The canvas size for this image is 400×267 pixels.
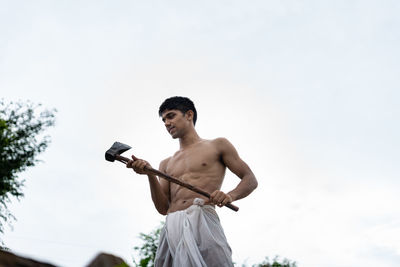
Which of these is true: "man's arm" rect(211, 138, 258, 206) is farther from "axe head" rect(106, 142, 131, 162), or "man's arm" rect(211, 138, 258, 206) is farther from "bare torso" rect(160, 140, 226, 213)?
"axe head" rect(106, 142, 131, 162)

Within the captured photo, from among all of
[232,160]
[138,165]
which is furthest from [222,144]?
[138,165]

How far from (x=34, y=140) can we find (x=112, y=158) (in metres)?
18.1

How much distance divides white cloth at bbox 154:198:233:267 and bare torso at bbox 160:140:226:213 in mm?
137

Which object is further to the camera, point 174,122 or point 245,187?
point 174,122

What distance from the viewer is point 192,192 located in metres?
4.38

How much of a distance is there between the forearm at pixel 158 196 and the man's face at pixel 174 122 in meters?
0.61


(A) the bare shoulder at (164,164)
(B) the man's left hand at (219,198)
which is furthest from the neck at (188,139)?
(B) the man's left hand at (219,198)

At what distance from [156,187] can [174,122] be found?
74 centimetres

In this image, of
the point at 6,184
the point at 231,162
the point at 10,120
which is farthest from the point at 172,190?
the point at 10,120

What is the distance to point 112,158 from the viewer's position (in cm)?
446

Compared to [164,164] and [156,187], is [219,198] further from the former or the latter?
[164,164]

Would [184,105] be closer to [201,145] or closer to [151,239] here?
[201,145]

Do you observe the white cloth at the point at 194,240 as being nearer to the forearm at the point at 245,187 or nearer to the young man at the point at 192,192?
the young man at the point at 192,192

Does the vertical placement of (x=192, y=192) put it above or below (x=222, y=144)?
below
